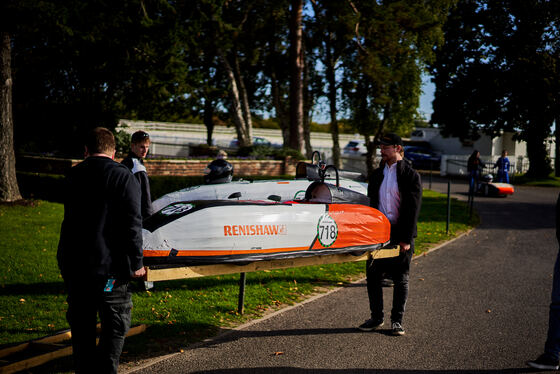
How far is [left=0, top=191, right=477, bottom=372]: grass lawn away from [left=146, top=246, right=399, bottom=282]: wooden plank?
981mm

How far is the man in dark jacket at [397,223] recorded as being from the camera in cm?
569

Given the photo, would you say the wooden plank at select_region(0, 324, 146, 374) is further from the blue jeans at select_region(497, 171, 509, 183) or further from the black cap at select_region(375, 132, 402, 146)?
the blue jeans at select_region(497, 171, 509, 183)

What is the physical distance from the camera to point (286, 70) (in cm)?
3162

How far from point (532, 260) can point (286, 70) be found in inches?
930

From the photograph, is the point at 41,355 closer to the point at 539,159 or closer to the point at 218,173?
the point at 218,173

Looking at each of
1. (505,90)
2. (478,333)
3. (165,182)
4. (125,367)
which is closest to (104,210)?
(125,367)

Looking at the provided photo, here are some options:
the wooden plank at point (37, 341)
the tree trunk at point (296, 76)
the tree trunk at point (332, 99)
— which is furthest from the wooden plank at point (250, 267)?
the tree trunk at point (332, 99)

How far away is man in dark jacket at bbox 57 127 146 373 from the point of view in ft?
11.8

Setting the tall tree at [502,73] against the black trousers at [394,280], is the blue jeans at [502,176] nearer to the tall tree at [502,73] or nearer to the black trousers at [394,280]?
the tall tree at [502,73]

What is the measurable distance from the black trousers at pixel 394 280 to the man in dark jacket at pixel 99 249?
298 cm

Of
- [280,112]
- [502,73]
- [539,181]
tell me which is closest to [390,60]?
[280,112]

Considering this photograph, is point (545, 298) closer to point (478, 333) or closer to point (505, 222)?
point (478, 333)

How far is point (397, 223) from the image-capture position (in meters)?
5.94

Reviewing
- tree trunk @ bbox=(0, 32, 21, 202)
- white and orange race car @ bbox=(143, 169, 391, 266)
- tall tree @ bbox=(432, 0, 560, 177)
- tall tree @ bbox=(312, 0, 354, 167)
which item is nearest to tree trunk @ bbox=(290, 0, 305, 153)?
tall tree @ bbox=(312, 0, 354, 167)
